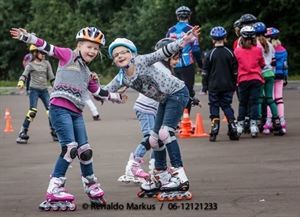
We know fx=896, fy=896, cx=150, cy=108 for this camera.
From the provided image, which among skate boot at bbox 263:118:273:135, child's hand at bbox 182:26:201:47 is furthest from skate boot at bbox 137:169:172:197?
skate boot at bbox 263:118:273:135

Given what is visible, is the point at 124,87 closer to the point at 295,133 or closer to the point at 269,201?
the point at 269,201

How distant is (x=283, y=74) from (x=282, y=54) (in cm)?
39

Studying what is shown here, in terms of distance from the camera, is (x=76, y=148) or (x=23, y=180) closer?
(x=76, y=148)

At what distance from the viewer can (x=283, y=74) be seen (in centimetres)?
1639

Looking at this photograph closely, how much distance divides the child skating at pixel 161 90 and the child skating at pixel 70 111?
354 mm

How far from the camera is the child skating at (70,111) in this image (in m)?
9.30

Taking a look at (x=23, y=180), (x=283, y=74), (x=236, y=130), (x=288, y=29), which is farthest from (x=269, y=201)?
(x=288, y=29)

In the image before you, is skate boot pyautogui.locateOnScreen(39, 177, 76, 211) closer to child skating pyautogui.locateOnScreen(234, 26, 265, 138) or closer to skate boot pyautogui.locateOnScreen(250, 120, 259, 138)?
child skating pyautogui.locateOnScreen(234, 26, 265, 138)

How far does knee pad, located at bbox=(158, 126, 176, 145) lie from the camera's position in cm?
978

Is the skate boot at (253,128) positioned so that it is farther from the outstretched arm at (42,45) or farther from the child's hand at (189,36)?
the outstretched arm at (42,45)

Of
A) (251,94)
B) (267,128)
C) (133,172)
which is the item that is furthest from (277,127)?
(133,172)

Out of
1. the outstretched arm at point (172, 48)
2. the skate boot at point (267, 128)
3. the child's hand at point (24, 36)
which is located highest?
the child's hand at point (24, 36)

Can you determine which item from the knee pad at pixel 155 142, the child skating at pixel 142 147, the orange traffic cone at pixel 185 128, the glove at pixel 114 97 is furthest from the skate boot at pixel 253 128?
the glove at pixel 114 97

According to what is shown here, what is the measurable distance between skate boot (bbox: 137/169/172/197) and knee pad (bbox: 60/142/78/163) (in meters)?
1.04
